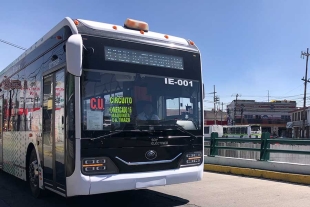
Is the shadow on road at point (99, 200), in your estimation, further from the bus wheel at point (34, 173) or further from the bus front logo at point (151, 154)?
the bus front logo at point (151, 154)

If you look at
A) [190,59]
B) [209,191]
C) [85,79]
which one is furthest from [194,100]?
[209,191]

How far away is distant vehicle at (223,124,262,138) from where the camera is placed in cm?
4509

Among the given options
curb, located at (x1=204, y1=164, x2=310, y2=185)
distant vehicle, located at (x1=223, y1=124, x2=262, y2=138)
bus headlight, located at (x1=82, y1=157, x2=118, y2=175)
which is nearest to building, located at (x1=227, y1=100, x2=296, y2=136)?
distant vehicle, located at (x1=223, y1=124, x2=262, y2=138)

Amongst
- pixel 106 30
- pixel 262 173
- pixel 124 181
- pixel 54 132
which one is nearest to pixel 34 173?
pixel 54 132

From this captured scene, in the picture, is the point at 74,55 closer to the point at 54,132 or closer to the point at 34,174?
the point at 54,132

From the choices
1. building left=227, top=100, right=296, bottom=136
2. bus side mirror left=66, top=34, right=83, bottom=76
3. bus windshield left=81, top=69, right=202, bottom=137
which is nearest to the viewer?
bus side mirror left=66, top=34, right=83, bottom=76

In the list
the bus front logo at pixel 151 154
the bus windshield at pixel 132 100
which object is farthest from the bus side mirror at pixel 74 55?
the bus front logo at pixel 151 154

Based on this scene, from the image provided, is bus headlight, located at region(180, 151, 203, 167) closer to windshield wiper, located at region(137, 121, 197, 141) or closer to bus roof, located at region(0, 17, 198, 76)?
windshield wiper, located at region(137, 121, 197, 141)

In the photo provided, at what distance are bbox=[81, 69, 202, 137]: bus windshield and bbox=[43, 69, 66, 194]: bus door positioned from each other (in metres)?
0.60

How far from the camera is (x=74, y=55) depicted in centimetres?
538

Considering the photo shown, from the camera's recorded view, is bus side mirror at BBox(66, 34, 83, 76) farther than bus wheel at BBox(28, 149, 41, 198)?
No

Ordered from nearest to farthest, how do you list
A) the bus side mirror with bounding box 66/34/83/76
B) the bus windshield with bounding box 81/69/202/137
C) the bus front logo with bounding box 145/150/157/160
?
1. the bus side mirror with bounding box 66/34/83/76
2. the bus windshield with bounding box 81/69/202/137
3. the bus front logo with bounding box 145/150/157/160

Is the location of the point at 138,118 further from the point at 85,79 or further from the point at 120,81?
the point at 85,79

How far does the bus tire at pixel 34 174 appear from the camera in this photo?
7.31 meters
